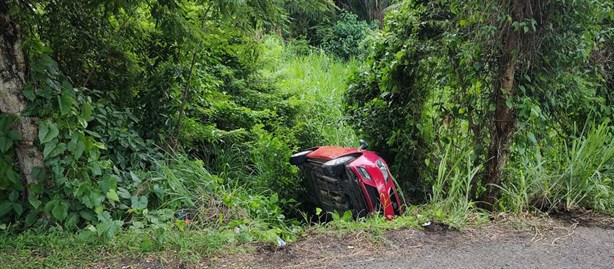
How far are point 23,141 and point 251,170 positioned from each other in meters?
2.90

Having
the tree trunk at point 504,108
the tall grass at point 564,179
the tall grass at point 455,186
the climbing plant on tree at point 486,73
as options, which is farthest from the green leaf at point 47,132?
the tall grass at point 564,179

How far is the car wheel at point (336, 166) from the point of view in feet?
15.3

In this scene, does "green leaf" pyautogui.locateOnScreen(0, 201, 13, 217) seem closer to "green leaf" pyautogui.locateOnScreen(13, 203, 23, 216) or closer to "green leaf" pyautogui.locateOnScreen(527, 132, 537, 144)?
"green leaf" pyautogui.locateOnScreen(13, 203, 23, 216)

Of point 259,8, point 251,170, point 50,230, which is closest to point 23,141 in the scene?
point 50,230

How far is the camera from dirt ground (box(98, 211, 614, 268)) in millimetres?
3361

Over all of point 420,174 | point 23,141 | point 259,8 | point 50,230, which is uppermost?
point 259,8

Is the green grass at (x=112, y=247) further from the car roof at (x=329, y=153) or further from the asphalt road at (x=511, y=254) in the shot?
the car roof at (x=329, y=153)

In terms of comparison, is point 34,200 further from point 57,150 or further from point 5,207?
point 57,150

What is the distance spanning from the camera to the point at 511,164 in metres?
4.62

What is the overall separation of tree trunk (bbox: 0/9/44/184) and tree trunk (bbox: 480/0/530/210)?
3.61 meters

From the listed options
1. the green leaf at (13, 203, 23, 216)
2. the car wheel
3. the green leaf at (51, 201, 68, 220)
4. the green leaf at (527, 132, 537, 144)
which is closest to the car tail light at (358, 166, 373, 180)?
the car wheel

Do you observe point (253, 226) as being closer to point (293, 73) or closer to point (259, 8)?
point (259, 8)

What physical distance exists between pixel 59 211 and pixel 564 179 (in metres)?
4.02

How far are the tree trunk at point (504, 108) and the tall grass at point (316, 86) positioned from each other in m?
2.41
